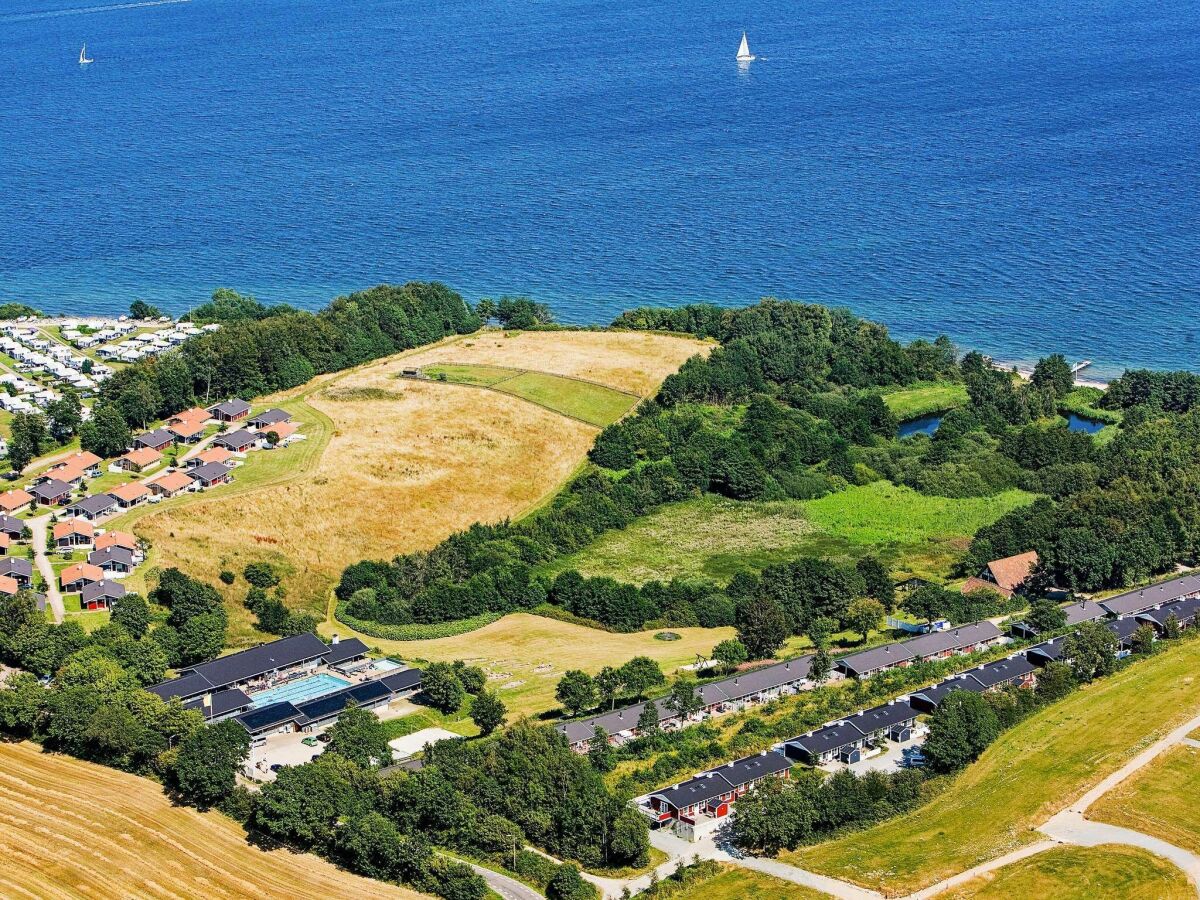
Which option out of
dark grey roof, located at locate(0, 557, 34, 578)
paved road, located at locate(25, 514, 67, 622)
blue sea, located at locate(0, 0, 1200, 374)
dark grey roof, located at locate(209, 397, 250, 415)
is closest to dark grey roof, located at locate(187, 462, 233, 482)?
paved road, located at locate(25, 514, 67, 622)

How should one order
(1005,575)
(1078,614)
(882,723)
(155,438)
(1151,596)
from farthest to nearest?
(155,438)
(1005,575)
(1151,596)
(1078,614)
(882,723)

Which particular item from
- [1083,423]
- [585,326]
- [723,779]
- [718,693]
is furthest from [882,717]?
[585,326]

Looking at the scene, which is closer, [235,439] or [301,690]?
[301,690]

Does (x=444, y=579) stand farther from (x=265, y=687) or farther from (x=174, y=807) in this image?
(x=174, y=807)

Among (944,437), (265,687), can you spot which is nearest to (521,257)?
(944,437)

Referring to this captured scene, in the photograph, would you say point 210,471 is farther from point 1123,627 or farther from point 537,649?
point 1123,627

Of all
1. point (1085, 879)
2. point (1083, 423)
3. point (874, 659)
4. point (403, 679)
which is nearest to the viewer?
point (1085, 879)

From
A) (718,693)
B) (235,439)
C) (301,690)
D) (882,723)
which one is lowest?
(882,723)
